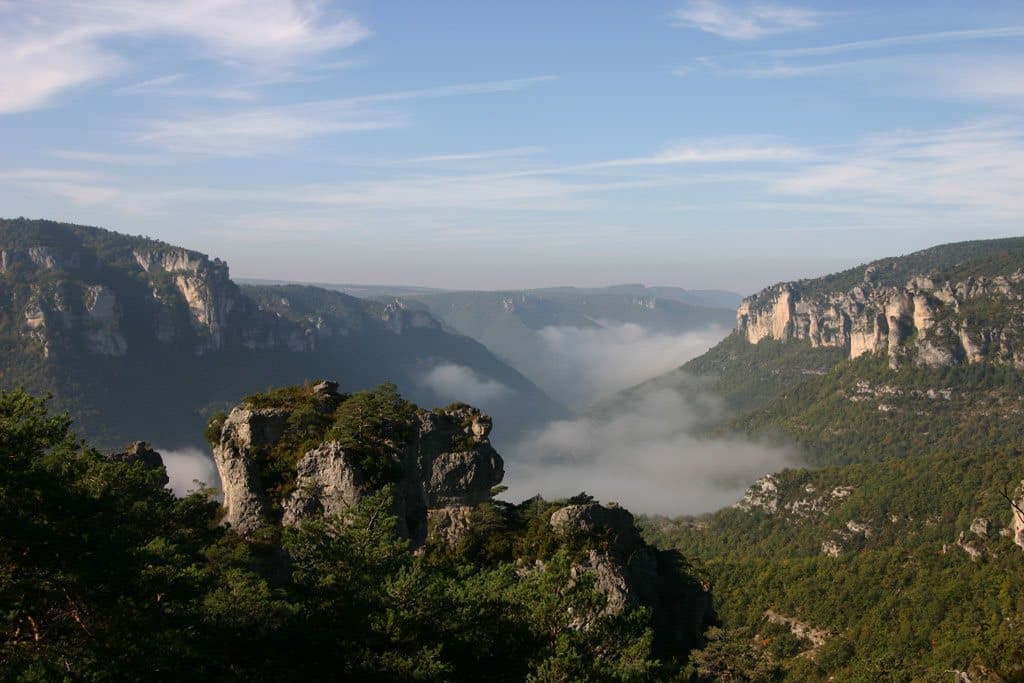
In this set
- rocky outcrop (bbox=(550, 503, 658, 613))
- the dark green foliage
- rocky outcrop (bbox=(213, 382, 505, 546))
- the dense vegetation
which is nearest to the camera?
the dense vegetation

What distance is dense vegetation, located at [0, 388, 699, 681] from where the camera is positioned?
23266 millimetres

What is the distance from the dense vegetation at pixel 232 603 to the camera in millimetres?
23266

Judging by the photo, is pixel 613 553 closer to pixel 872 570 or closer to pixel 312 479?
pixel 312 479

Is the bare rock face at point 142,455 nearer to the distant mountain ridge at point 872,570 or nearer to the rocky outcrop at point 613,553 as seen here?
the rocky outcrop at point 613,553

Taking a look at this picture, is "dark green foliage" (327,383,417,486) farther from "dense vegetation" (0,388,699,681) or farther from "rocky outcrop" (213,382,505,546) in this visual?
"dense vegetation" (0,388,699,681)

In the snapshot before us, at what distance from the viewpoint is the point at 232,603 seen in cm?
2702

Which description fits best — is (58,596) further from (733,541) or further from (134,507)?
(733,541)

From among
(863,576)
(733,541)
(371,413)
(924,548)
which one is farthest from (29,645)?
(733,541)

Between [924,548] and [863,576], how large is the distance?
1667cm

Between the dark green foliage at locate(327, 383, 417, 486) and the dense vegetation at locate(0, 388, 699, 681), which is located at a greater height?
the dark green foliage at locate(327, 383, 417, 486)

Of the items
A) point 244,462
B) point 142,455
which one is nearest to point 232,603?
point 244,462

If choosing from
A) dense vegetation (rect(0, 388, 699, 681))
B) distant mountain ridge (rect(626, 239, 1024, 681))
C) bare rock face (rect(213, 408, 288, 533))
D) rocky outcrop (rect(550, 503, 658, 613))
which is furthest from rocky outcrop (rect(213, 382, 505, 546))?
distant mountain ridge (rect(626, 239, 1024, 681))

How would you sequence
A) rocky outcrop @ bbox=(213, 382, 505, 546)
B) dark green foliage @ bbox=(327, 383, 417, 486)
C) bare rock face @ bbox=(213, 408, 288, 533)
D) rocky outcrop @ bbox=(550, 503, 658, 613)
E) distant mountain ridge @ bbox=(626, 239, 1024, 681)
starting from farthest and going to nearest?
distant mountain ridge @ bbox=(626, 239, 1024, 681)
rocky outcrop @ bbox=(550, 503, 658, 613)
bare rock face @ bbox=(213, 408, 288, 533)
dark green foliage @ bbox=(327, 383, 417, 486)
rocky outcrop @ bbox=(213, 382, 505, 546)

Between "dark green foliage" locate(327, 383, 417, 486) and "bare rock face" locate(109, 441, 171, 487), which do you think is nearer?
"dark green foliage" locate(327, 383, 417, 486)
